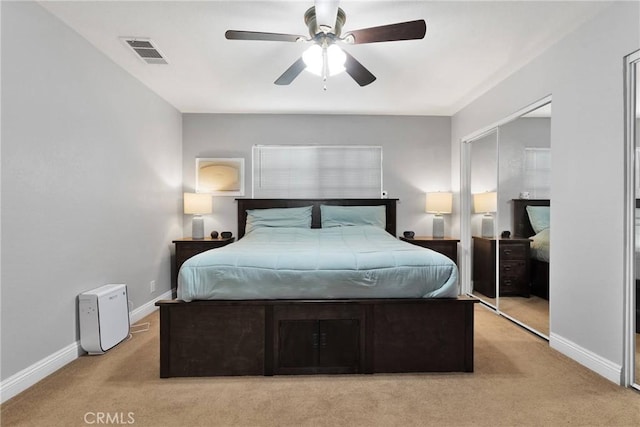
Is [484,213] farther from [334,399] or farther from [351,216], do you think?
[334,399]

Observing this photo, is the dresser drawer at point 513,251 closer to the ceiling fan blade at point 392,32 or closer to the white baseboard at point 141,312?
the ceiling fan blade at point 392,32

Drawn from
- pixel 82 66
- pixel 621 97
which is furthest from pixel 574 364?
pixel 82 66

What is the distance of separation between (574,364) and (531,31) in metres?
2.46

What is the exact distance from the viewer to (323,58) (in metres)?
2.22

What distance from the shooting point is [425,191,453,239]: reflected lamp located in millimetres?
4441

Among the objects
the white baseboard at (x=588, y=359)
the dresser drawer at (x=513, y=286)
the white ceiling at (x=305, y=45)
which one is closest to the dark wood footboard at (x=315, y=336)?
the white baseboard at (x=588, y=359)

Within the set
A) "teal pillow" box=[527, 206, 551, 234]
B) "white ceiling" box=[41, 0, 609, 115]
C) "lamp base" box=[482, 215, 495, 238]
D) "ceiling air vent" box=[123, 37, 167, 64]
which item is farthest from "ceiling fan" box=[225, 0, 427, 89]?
"lamp base" box=[482, 215, 495, 238]

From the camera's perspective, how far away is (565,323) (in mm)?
2561

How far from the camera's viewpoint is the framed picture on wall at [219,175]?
14.9ft

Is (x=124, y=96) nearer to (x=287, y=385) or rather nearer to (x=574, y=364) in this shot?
(x=287, y=385)

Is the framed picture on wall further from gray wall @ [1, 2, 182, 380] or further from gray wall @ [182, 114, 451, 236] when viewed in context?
gray wall @ [1, 2, 182, 380]

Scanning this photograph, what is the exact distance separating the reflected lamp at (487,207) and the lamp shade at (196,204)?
11.0 ft

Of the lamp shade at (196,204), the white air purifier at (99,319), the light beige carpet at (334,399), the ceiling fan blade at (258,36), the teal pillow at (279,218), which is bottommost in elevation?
the light beige carpet at (334,399)

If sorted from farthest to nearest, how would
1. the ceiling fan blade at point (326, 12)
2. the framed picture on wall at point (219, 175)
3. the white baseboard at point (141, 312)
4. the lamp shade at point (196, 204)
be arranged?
the framed picture on wall at point (219, 175), the lamp shade at point (196, 204), the white baseboard at point (141, 312), the ceiling fan blade at point (326, 12)
